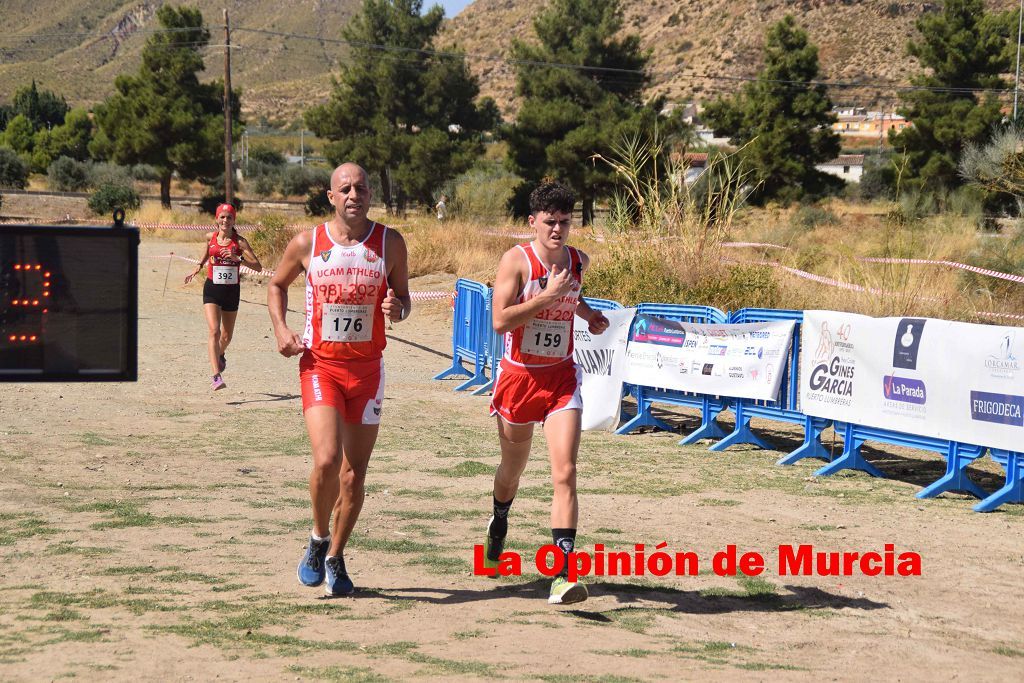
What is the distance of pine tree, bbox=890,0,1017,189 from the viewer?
43.3 metres

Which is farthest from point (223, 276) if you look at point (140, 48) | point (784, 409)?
point (140, 48)

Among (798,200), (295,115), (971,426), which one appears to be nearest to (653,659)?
(971,426)

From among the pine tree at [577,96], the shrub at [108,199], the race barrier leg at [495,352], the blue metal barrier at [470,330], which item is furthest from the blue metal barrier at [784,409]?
the shrub at [108,199]

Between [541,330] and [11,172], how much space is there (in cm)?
6859

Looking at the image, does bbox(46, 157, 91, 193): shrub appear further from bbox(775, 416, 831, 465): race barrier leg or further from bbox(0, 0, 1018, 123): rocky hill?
bbox(775, 416, 831, 465): race barrier leg

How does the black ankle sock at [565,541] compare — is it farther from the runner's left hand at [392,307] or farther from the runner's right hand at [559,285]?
the runner's left hand at [392,307]

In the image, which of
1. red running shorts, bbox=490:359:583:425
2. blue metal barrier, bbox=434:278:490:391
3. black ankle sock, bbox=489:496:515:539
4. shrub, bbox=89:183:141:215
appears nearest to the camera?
red running shorts, bbox=490:359:583:425

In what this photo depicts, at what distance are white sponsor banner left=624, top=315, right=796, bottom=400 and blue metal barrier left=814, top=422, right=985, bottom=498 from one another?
873 mm

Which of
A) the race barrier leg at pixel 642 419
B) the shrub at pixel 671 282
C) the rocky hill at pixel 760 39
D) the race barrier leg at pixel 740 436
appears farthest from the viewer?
the rocky hill at pixel 760 39

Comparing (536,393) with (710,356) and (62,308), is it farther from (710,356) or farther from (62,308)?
(710,356)

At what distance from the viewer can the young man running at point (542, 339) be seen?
6.22 metres

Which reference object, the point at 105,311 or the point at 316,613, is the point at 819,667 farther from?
the point at 105,311

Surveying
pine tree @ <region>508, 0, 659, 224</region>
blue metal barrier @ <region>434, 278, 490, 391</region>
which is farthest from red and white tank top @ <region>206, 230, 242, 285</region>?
pine tree @ <region>508, 0, 659, 224</region>

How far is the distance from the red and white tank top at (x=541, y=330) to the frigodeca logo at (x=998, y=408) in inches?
151
